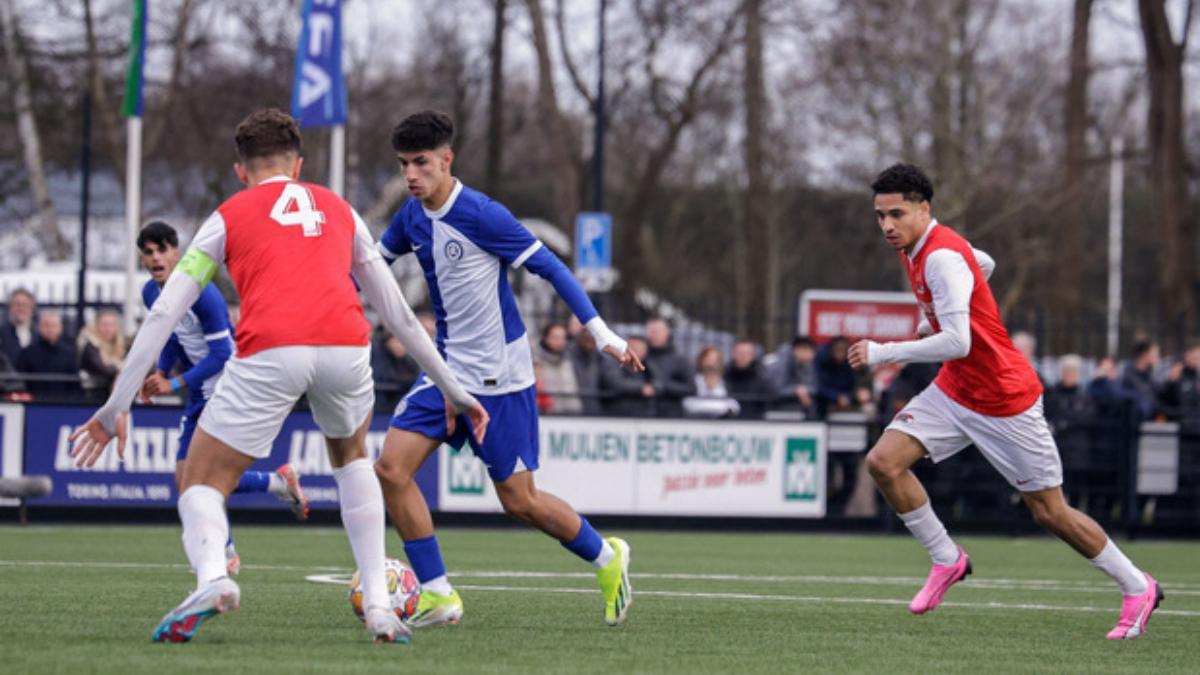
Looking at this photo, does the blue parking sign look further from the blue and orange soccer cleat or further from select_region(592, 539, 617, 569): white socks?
the blue and orange soccer cleat

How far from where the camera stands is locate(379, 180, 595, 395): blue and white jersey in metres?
8.88

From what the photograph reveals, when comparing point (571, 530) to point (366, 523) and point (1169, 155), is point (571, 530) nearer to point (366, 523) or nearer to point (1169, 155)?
point (366, 523)

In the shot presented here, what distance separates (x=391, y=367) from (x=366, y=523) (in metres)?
11.2

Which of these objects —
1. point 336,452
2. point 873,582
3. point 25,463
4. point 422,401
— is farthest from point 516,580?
point 25,463

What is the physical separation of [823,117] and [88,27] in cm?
1374

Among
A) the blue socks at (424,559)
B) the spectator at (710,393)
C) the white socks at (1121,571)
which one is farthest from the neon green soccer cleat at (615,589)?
the spectator at (710,393)

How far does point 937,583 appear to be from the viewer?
997 centimetres

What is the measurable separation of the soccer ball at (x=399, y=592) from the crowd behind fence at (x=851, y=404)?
9753 millimetres

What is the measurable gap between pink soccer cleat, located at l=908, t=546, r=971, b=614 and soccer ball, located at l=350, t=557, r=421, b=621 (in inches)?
106

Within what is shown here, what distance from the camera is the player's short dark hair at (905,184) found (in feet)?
31.4

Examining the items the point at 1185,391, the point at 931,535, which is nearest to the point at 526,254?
the point at 931,535

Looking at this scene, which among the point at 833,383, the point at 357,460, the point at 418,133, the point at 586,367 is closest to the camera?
the point at 357,460

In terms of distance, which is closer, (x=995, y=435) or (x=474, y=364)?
(x=474, y=364)

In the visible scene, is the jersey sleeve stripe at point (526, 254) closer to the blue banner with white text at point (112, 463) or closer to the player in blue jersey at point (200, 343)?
the player in blue jersey at point (200, 343)
